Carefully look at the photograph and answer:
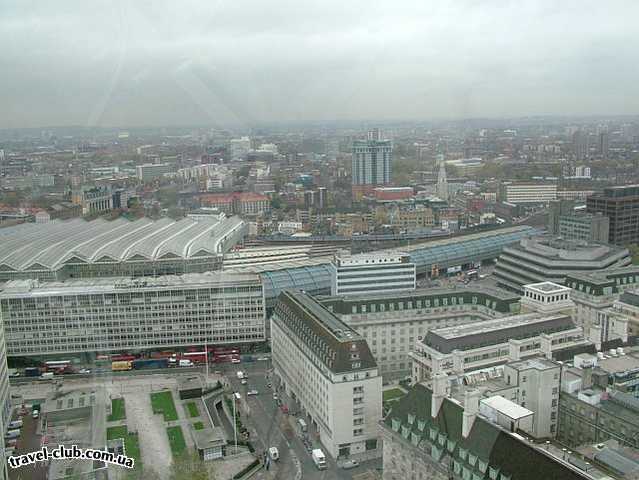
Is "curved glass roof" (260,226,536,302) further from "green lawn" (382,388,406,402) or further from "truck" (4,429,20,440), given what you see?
"truck" (4,429,20,440)

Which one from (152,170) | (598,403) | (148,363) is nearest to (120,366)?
(148,363)

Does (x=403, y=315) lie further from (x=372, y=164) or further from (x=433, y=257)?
(x=372, y=164)

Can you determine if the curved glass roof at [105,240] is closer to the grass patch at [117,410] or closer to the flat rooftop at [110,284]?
the flat rooftop at [110,284]

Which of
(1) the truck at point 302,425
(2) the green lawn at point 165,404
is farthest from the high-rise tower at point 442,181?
(1) the truck at point 302,425

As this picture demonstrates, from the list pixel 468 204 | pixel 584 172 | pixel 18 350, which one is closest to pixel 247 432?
pixel 18 350

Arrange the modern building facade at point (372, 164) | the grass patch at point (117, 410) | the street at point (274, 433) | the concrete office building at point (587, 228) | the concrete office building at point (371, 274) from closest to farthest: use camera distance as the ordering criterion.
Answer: the street at point (274, 433), the grass patch at point (117, 410), the concrete office building at point (371, 274), the concrete office building at point (587, 228), the modern building facade at point (372, 164)

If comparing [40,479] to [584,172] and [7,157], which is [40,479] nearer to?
[7,157]
